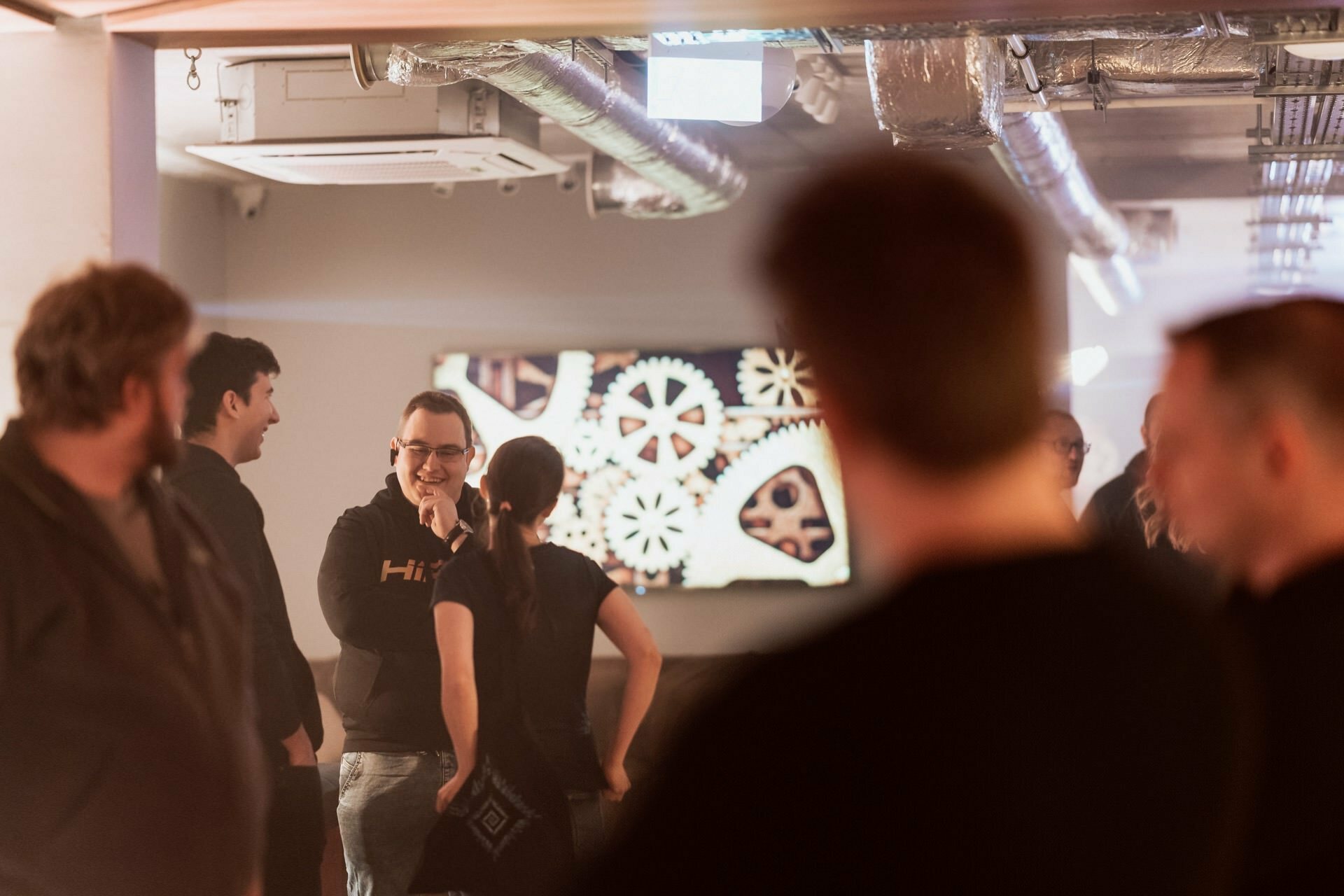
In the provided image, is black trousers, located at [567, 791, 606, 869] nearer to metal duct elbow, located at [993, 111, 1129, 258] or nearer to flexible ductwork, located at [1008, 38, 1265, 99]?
flexible ductwork, located at [1008, 38, 1265, 99]

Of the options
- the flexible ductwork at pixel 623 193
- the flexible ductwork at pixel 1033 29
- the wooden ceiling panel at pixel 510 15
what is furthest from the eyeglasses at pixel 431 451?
the flexible ductwork at pixel 623 193

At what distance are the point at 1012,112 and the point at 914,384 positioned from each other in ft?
10.5

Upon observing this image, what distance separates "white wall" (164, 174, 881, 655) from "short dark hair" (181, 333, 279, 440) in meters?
2.88

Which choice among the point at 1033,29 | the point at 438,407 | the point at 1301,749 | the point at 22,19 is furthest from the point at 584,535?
the point at 1301,749

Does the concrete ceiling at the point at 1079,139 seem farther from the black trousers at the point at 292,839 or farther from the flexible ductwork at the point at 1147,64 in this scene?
the black trousers at the point at 292,839

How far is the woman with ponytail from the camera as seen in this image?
301cm

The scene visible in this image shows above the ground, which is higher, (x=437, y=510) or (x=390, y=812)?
(x=437, y=510)

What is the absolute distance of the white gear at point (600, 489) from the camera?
590cm

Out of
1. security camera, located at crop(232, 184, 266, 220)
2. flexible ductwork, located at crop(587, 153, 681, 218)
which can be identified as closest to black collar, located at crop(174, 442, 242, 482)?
flexible ductwork, located at crop(587, 153, 681, 218)

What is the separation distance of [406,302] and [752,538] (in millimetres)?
1839

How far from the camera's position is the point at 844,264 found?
802 millimetres

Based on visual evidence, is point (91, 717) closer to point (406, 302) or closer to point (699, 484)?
point (699, 484)

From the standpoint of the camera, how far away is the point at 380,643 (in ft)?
10.6

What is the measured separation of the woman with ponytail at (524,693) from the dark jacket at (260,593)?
34cm
